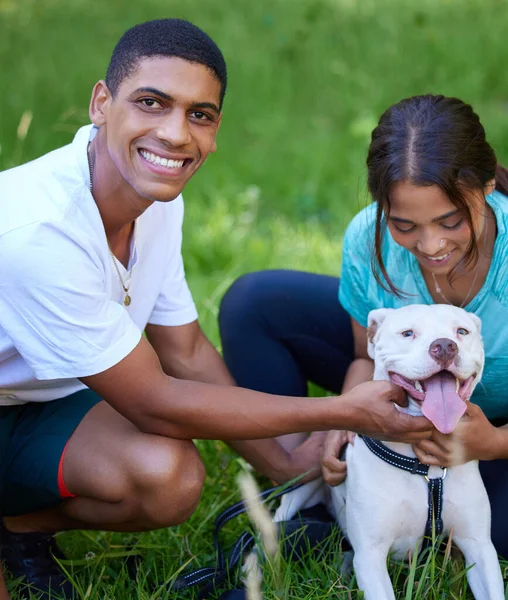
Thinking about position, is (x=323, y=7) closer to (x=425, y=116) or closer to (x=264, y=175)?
(x=264, y=175)

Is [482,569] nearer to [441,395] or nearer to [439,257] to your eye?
[441,395]

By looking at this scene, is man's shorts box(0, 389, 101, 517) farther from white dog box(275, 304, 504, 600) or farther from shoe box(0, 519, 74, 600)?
white dog box(275, 304, 504, 600)

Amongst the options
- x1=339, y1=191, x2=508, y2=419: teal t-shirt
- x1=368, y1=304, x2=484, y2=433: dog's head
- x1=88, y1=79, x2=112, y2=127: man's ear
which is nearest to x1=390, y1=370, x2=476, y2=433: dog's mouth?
x1=368, y1=304, x2=484, y2=433: dog's head

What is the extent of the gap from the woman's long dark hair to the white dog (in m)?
0.29

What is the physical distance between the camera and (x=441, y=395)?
238cm

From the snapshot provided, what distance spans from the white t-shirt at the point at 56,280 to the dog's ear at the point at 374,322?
27.8 inches

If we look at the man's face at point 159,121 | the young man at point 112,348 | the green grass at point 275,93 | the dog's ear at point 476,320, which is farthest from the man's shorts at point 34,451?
the dog's ear at point 476,320

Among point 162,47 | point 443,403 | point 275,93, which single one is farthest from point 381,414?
point 275,93

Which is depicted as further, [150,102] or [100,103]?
[100,103]

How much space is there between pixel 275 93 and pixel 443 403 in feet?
15.9

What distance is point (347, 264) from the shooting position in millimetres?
2951

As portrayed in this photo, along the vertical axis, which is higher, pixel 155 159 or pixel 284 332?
pixel 155 159

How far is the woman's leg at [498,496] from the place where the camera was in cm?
276

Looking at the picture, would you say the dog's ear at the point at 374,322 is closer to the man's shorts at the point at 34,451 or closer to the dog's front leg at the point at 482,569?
the dog's front leg at the point at 482,569
